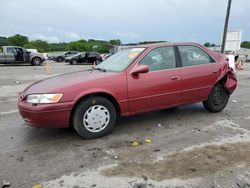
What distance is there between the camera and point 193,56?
16.8 feet

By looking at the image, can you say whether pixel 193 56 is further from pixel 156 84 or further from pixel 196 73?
pixel 156 84

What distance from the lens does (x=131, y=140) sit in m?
4.08

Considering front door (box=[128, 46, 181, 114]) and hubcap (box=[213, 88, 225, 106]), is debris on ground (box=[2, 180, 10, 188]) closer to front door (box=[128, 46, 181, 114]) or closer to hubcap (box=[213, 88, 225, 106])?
front door (box=[128, 46, 181, 114])

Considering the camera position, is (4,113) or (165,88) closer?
(165,88)

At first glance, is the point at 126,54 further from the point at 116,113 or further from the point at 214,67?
the point at 214,67

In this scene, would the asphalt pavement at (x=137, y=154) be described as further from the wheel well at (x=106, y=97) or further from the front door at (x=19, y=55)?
the front door at (x=19, y=55)

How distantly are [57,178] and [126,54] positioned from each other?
2770 mm

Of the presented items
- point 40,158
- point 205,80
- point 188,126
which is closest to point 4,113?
point 40,158

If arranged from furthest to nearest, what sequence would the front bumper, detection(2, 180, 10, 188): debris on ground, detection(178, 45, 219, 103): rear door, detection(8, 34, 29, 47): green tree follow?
detection(8, 34, 29, 47): green tree → detection(178, 45, 219, 103): rear door → the front bumper → detection(2, 180, 10, 188): debris on ground

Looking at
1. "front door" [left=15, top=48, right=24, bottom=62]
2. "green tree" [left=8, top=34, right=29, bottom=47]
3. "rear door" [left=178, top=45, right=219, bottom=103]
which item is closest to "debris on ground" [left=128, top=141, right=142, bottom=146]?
"rear door" [left=178, top=45, right=219, bottom=103]

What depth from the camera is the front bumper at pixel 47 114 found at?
12.2 ft

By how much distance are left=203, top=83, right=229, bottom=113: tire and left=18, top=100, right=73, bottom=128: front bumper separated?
121 inches

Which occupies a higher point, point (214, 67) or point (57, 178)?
point (214, 67)

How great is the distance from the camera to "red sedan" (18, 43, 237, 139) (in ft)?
12.6
